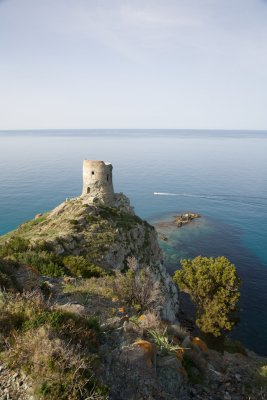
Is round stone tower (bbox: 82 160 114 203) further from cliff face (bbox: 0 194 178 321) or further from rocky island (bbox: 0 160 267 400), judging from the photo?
rocky island (bbox: 0 160 267 400)

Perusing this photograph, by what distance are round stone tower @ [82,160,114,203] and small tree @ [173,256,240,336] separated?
17.1 metres

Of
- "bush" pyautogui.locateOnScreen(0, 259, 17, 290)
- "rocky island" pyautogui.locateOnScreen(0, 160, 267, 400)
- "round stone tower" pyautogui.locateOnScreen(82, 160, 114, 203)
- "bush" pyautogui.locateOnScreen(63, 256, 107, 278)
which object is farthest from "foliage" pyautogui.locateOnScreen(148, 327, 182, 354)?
"round stone tower" pyautogui.locateOnScreen(82, 160, 114, 203)

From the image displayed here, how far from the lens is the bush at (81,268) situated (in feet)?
90.8

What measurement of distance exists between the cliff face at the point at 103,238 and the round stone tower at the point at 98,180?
1.85 meters

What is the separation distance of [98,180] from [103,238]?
37.9 ft

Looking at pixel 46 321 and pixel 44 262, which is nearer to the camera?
pixel 46 321

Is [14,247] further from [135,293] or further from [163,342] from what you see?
[163,342]

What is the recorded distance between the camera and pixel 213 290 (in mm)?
34625

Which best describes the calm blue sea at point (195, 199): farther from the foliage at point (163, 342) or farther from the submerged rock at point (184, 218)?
the foliage at point (163, 342)

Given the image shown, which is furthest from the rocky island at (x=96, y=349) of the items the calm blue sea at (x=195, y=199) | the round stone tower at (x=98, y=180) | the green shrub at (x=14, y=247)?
the calm blue sea at (x=195, y=199)

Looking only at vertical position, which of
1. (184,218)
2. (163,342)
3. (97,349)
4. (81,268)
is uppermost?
(97,349)

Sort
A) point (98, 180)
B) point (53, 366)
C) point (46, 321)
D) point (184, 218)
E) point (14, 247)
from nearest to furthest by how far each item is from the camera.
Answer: point (53, 366) → point (46, 321) → point (14, 247) → point (98, 180) → point (184, 218)

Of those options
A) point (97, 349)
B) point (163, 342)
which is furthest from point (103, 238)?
point (97, 349)

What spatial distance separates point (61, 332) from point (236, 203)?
92402mm
